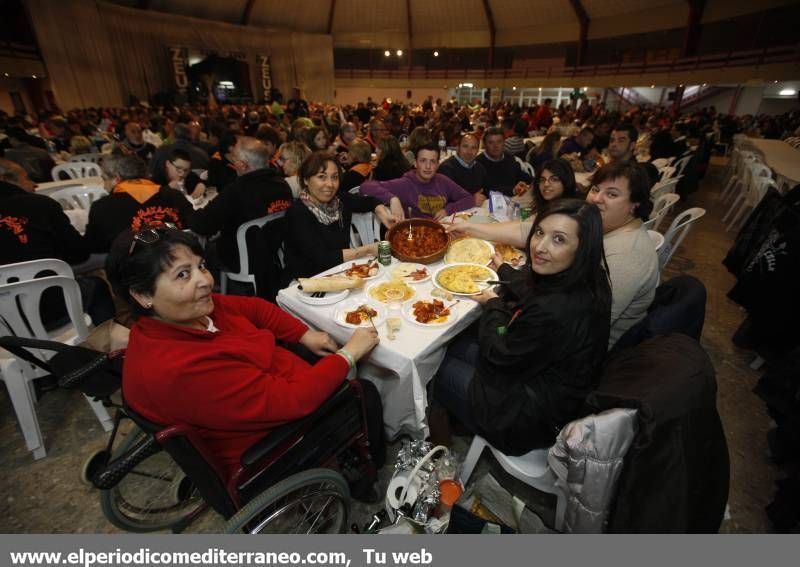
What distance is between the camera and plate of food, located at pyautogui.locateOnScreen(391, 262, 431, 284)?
237 cm

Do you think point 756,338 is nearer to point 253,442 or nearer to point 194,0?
point 253,442

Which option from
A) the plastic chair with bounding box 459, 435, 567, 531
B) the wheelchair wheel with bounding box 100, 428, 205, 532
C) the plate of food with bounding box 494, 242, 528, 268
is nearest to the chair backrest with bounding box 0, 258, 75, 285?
the wheelchair wheel with bounding box 100, 428, 205, 532

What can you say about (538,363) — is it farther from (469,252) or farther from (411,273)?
(469,252)

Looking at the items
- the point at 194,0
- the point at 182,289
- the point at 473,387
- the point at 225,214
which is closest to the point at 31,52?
the point at 194,0

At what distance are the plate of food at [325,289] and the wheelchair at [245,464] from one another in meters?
0.60

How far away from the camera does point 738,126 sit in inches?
576

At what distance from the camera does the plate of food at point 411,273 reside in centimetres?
237

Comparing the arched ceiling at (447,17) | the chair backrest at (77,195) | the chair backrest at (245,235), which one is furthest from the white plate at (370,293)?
the arched ceiling at (447,17)

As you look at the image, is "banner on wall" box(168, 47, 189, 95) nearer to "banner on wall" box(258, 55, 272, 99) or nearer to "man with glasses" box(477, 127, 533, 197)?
"banner on wall" box(258, 55, 272, 99)

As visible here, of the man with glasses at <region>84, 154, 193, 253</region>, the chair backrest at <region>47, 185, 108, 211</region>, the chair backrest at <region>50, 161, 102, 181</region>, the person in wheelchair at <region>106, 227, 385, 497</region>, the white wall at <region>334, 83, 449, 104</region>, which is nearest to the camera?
the person in wheelchair at <region>106, 227, 385, 497</region>

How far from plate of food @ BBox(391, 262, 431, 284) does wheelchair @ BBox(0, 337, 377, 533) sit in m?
0.87

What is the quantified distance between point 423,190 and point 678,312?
8.64 feet

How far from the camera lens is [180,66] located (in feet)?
60.6

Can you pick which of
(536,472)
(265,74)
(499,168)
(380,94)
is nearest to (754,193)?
(499,168)
